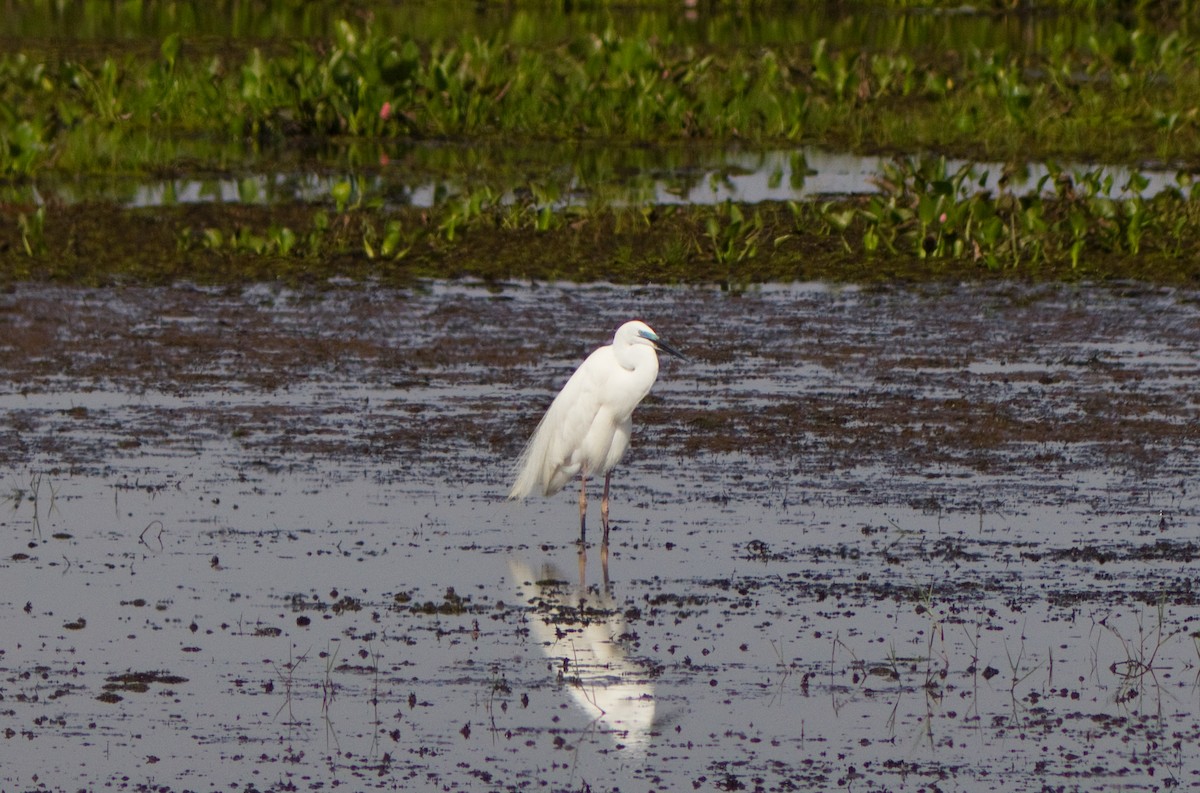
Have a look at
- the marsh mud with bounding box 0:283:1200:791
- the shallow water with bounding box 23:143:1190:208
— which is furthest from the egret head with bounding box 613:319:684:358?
the shallow water with bounding box 23:143:1190:208

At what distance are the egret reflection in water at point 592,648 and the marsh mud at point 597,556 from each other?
17 millimetres

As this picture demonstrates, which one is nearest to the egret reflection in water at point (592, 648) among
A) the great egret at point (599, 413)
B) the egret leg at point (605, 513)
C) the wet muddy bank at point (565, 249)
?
the egret leg at point (605, 513)

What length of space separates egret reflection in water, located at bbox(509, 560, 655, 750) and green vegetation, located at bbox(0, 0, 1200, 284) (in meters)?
6.71

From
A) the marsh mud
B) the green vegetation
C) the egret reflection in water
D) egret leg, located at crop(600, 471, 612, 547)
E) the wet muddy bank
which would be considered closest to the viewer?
the marsh mud

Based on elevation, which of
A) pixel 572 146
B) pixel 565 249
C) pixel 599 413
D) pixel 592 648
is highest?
pixel 572 146

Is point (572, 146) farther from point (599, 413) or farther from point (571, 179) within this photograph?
point (599, 413)

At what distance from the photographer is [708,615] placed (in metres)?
7.36

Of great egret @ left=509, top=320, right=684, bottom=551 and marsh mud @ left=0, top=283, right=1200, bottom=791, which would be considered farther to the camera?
great egret @ left=509, top=320, right=684, bottom=551

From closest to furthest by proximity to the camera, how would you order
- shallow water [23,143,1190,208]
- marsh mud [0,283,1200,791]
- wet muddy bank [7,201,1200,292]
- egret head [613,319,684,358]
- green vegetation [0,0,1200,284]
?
marsh mud [0,283,1200,791] → egret head [613,319,684,358] → wet muddy bank [7,201,1200,292] → green vegetation [0,0,1200,284] → shallow water [23,143,1190,208]

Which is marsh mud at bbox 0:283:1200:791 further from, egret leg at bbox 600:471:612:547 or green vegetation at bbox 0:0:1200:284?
green vegetation at bbox 0:0:1200:284

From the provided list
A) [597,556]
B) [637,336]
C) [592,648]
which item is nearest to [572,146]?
[637,336]

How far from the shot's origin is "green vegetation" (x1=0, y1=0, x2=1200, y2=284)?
48.2 feet

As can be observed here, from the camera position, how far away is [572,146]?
20.6 meters

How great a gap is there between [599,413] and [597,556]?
23.3 inches
